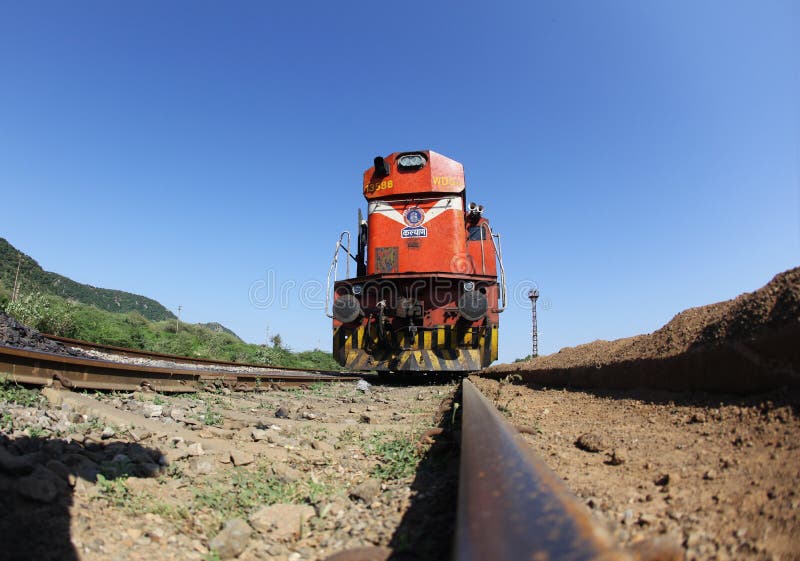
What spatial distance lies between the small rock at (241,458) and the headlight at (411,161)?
821 cm

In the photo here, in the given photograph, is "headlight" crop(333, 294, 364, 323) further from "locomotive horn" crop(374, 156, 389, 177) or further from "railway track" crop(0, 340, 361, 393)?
"locomotive horn" crop(374, 156, 389, 177)

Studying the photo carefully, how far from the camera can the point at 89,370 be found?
4.40 meters

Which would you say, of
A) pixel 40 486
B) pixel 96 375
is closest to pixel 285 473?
pixel 40 486

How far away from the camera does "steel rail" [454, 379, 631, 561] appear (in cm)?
70

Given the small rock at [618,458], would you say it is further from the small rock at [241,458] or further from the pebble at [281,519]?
the small rock at [241,458]

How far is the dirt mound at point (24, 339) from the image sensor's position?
6262mm

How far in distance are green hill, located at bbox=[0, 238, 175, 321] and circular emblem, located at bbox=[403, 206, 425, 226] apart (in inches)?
948

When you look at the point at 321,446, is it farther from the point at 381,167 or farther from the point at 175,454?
the point at 381,167

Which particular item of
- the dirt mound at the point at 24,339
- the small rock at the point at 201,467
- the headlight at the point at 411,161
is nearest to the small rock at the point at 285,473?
the small rock at the point at 201,467

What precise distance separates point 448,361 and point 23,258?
200ft

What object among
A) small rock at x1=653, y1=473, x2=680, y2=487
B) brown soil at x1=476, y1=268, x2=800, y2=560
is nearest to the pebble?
brown soil at x1=476, y1=268, x2=800, y2=560

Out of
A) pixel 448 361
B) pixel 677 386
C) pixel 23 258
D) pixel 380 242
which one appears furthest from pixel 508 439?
pixel 23 258

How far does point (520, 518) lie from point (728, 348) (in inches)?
78.6

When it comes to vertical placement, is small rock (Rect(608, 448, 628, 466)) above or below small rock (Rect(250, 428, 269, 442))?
above
